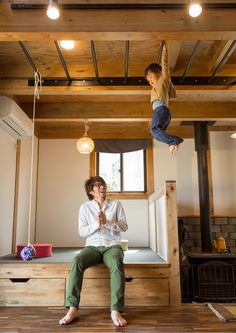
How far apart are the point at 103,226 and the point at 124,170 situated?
99.9 inches

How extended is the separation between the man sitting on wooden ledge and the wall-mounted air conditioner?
1.19 m

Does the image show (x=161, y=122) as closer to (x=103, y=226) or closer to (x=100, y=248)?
(x=103, y=226)

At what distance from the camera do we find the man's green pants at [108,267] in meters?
2.53

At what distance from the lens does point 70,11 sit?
2.27 metres

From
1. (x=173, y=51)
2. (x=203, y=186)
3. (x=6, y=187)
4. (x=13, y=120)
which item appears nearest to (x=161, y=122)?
(x=173, y=51)

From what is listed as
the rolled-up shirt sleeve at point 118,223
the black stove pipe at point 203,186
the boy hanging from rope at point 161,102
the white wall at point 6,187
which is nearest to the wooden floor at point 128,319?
the rolled-up shirt sleeve at point 118,223

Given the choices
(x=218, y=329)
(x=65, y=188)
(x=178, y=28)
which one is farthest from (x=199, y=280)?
(x=178, y=28)

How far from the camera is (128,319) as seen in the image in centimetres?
253

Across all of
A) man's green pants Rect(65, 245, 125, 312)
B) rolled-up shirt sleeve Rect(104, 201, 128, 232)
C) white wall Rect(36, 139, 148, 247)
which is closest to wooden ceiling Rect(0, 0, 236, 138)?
white wall Rect(36, 139, 148, 247)

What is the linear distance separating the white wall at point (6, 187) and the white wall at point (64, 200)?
1.11 metres

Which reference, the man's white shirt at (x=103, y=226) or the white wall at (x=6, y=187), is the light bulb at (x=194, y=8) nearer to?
the man's white shirt at (x=103, y=226)

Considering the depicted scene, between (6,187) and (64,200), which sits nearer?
(6,187)

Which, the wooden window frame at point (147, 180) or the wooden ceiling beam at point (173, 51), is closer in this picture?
the wooden ceiling beam at point (173, 51)

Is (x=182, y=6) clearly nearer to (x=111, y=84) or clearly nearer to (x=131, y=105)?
(x=111, y=84)
